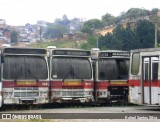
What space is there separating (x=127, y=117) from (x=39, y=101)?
6.84 meters

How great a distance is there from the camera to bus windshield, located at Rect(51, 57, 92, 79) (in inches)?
1011

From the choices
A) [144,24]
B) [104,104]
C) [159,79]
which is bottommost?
[104,104]

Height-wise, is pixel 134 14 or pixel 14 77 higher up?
pixel 134 14

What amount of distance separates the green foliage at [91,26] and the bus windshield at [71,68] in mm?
100401

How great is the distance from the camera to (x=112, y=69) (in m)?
27.5

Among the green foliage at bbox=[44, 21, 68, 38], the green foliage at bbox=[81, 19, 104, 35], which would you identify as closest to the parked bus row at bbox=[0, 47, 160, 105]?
the green foliage at bbox=[44, 21, 68, 38]

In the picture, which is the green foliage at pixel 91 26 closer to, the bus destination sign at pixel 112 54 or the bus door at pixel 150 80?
the bus destination sign at pixel 112 54

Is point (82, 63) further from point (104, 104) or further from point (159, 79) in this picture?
point (159, 79)

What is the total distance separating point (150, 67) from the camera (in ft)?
76.0

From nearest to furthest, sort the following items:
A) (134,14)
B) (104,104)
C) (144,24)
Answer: (104,104) → (144,24) → (134,14)

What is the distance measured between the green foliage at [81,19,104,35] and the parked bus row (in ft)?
326

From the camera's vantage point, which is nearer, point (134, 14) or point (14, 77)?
point (14, 77)

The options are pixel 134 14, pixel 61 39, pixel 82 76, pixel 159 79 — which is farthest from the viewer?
pixel 134 14

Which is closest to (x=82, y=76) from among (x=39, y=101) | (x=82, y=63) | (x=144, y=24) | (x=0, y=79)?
(x=82, y=63)
